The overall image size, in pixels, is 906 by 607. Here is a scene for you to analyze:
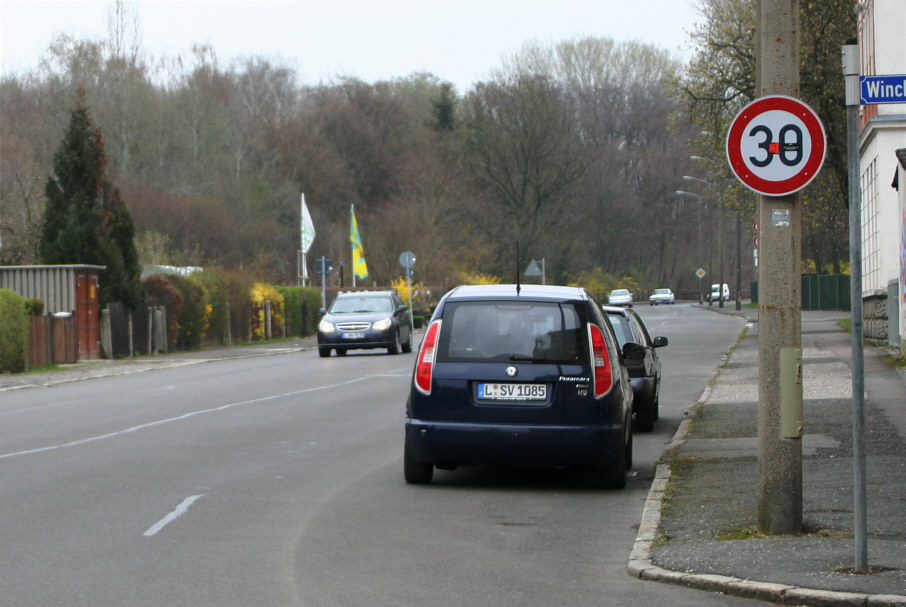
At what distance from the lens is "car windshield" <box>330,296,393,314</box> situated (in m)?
33.9

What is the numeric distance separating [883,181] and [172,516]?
24114mm

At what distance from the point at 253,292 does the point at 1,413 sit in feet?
84.3

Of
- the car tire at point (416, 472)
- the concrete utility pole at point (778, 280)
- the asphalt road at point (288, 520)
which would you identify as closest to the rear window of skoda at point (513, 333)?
the car tire at point (416, 472)

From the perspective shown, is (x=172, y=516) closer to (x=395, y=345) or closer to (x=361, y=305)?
(x=395, y=345)

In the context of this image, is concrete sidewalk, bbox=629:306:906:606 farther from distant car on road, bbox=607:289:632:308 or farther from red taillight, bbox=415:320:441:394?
distant car on road, bbox=607:289:632:308

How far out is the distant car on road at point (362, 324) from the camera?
108 ft

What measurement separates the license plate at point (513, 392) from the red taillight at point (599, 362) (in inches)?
16.7

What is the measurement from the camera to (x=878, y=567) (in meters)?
6.95

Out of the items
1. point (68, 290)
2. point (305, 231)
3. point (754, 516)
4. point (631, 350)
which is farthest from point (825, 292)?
point (754, 516)

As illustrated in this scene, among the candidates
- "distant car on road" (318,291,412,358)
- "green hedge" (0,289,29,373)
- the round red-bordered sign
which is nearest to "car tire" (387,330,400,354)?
"distant car on road" (318,291,412,358)

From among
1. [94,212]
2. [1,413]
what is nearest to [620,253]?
[94,212]

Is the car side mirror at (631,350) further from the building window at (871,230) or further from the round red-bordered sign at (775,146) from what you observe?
the building window at (871,230)

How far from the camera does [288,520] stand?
356 inches

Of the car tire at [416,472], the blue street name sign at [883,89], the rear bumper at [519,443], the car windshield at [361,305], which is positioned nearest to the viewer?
the blue street name sign at [883,89]
